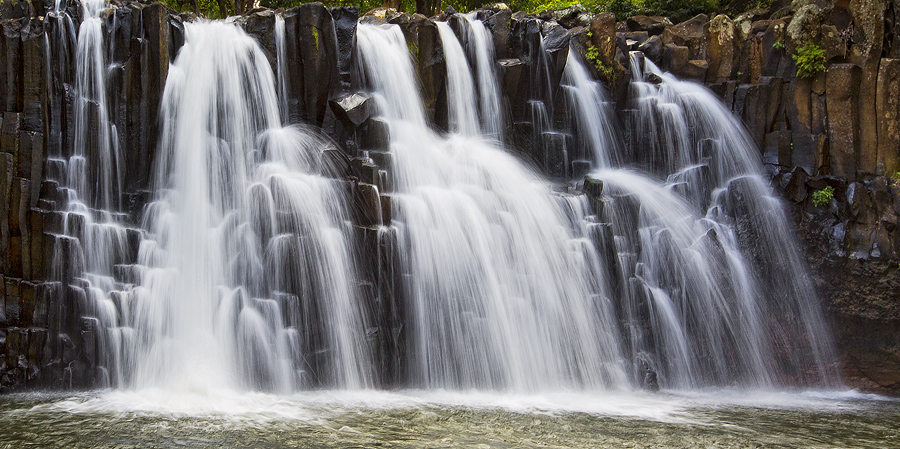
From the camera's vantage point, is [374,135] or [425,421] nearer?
[425,421]

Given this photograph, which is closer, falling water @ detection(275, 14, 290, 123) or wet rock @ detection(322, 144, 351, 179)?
wet rock @ detection(322, 144, 351, 179)

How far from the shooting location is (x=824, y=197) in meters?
13.0

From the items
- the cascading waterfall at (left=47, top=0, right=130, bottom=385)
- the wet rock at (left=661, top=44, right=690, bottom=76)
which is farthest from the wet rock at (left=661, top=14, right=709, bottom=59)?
the cascading waterfall at (left=47, top=0, right=130, bottom=385)

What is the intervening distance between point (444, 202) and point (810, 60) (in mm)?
8403

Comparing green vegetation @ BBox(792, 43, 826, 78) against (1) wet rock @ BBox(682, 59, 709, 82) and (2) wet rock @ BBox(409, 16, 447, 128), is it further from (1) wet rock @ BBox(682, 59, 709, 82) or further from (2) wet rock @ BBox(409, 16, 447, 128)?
(2) wet rock @ BBox(409, 16, 447, 128)

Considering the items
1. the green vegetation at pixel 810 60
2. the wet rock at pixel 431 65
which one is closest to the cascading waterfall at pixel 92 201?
the wet rock at pixel 431 65

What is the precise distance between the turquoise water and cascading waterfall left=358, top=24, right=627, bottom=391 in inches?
25.6

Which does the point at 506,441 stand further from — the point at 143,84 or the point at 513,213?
the point at 143,84

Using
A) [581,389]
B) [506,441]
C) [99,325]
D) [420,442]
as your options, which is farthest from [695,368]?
[99,325]

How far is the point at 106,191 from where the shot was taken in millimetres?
10570

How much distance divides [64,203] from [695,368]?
10.5 meters

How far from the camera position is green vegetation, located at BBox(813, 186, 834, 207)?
42.5 feet

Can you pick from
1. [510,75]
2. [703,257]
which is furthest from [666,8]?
[703,257]

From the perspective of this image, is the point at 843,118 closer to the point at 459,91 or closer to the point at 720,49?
the point at 720,49
